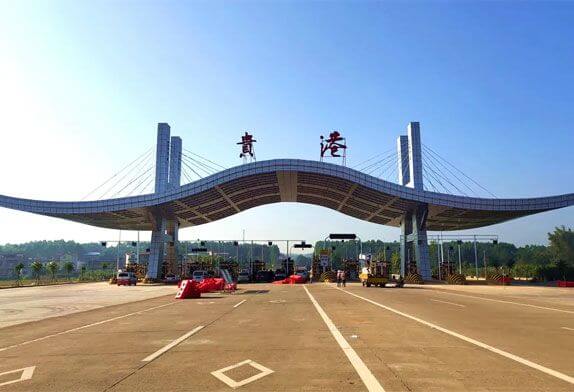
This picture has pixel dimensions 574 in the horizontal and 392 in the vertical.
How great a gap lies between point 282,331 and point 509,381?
6971 millimetres

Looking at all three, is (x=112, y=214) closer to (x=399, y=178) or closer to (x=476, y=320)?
(x=399, y=178)

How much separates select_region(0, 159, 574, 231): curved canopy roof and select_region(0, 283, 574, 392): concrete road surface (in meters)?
44.3

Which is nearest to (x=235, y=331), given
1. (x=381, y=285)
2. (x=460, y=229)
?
(x=381, y=285)

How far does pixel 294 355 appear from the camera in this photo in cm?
905

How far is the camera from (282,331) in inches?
505

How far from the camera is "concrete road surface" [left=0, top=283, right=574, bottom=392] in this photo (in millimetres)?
6859

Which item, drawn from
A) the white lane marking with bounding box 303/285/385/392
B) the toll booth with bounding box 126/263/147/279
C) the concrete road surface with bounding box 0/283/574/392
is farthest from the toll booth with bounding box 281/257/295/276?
the white lane marking with bounding box 303/285/385/392

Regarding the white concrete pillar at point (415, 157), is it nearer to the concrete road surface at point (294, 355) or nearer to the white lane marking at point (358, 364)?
the concrete road surface at point (294, 355)

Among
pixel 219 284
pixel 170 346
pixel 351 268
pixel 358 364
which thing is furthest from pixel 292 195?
pixel 358 364

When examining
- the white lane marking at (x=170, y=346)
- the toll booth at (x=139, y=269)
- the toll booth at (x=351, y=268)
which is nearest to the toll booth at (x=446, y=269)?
the toll booth at (x=351, y=268)

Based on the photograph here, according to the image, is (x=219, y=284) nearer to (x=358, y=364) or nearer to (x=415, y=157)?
(x=358, y=364)

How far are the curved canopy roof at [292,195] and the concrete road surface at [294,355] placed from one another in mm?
44350

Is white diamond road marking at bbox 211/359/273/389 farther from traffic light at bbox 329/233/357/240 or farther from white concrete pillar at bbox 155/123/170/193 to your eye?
traffic light at bbox 329/233/357/240

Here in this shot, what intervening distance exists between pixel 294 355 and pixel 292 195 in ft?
221
